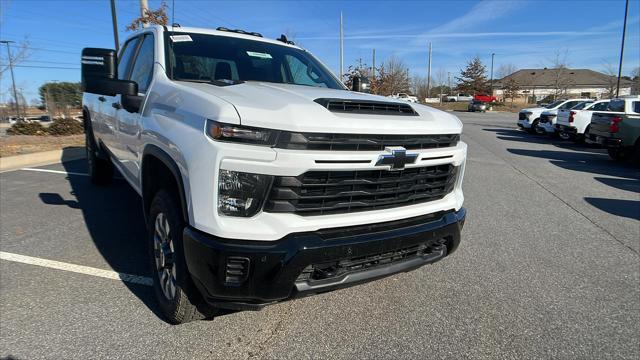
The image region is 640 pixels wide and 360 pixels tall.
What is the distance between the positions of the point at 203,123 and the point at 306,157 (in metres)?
0.58

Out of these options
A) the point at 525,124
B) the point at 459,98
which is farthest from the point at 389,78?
the point at 459,98

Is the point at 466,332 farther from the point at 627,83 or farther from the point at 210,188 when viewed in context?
the point at 627,83

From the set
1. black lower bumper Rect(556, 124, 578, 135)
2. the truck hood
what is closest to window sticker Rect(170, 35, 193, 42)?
the truck hood

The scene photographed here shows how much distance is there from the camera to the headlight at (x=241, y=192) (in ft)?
7.14

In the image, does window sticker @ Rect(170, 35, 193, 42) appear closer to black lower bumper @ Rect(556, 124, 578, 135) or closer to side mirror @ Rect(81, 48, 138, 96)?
side mirror @ Rect(81, 48, 138, 96)

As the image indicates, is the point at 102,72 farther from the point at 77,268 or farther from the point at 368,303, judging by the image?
the point at 368,303

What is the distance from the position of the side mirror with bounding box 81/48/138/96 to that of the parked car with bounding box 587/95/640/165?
1214cm

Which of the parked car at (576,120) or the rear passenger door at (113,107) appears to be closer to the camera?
the rear passenger door at (113,107)

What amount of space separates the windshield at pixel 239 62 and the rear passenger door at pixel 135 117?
10.5 inches

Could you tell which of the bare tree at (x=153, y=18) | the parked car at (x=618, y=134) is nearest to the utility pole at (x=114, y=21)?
the bare tree at (x=153, y=18)

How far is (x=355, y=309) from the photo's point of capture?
309cm

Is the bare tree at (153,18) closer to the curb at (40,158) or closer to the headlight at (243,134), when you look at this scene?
the curb at (40,158)

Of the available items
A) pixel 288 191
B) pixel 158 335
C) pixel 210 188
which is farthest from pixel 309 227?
pixel 158 335

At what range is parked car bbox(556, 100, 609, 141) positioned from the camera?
634 inches
